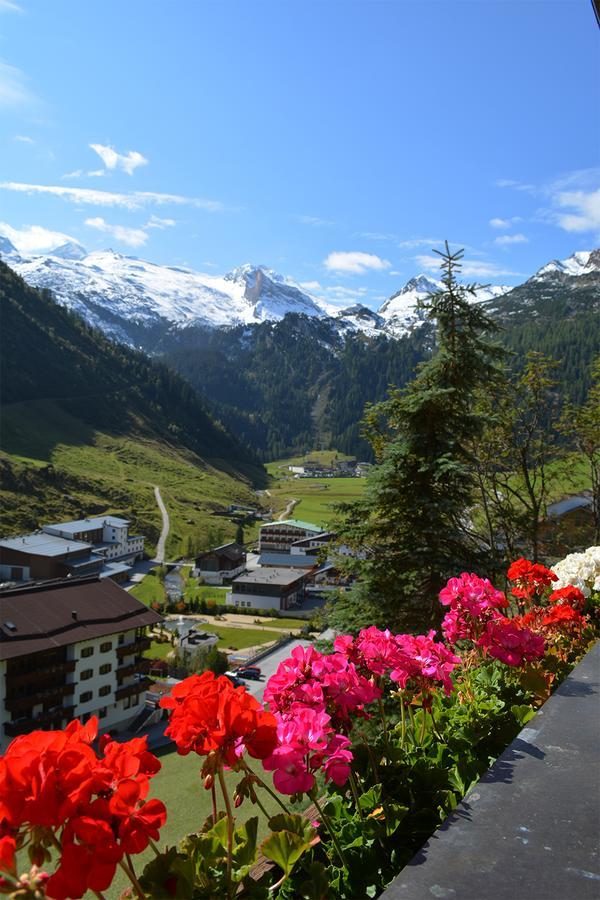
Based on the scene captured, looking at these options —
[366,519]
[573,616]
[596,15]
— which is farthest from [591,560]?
[366,519]

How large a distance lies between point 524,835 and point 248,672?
131 feet

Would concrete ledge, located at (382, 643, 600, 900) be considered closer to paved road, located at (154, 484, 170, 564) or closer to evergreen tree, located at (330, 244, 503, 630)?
evergreen tree, located at (330, 244, 503, 630)

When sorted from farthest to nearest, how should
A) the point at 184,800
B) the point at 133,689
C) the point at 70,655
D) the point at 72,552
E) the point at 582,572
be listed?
1. the point at 72,552
2. the point at 133,689
3. the point at 70,655
4. the point at 184,800
5. the point at 582,572

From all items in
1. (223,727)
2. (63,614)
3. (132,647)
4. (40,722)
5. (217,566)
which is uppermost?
(223,727)

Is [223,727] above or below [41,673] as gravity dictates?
above

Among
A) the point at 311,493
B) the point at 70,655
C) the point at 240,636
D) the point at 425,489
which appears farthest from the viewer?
the point at 311,493

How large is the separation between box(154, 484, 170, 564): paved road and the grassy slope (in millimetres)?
926

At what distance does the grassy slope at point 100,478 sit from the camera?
95.8m

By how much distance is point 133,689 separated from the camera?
34438 millimetres

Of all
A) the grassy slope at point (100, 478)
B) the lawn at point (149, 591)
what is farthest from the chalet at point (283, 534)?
the lawn at point (149, 591)

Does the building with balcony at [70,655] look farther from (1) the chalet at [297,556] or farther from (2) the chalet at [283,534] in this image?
(2) the chalet at [283,534]

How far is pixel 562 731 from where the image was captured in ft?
6.46

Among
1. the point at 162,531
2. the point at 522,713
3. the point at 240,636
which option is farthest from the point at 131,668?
the point at 162,531

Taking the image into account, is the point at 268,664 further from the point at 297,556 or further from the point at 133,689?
the point at 297,556
